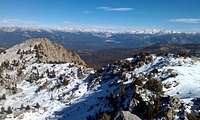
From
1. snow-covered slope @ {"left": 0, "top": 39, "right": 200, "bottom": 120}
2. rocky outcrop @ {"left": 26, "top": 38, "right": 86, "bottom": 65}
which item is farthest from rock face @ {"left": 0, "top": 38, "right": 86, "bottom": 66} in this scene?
snow-covered slope @ {"left": 0, "top": 39, "right": 200, "bottom": 120}

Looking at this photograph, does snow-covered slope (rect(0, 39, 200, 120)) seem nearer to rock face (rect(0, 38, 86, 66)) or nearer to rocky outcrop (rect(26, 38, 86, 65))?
rock face (rect(0, 38, 86, 66))

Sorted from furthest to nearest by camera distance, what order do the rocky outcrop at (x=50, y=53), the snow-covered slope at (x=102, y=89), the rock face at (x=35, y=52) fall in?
the rocky outcrop at (x=50, y=53) → the rock face at (x=35, y=52) → the snow-covered slope at (x=102, y=89)

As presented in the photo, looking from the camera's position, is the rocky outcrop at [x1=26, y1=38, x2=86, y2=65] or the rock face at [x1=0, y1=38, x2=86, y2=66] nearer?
the rock face at [x1=0, y1=38, x2=86, y2=66]

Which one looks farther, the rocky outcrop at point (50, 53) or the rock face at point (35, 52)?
the rocky outcrop at point (50, 53)

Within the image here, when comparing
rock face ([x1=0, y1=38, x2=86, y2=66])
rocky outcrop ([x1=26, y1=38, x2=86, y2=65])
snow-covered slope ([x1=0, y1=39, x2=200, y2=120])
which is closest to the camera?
snow-covered slope ([x1=0, y1=39, x2=200, y2=120])

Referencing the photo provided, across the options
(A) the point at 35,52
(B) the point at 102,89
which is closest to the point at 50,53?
(A) the point at 35,52

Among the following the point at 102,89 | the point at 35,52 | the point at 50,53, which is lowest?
the point at 102,89

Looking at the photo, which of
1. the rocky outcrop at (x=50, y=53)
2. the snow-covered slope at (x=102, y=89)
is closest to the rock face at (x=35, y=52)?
the rocky outcrop at (x=50, y=53)

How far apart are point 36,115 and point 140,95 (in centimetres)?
2005

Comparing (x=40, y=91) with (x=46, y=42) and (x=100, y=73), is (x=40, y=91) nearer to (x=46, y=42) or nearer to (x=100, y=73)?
(x=100, y=73)

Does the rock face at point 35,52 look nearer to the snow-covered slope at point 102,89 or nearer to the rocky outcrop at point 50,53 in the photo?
the rocky outcrop at point 50,53

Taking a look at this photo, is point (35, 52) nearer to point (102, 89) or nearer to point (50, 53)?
point (50, 53)

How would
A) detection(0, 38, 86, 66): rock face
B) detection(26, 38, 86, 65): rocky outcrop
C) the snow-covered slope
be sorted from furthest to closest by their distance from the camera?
detection(26, 38, 86, 65): rocky outcrop, detection(0, 38, 86, 66): rock face, the snow-covered slope

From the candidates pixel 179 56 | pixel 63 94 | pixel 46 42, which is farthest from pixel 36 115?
pixel 46 42
